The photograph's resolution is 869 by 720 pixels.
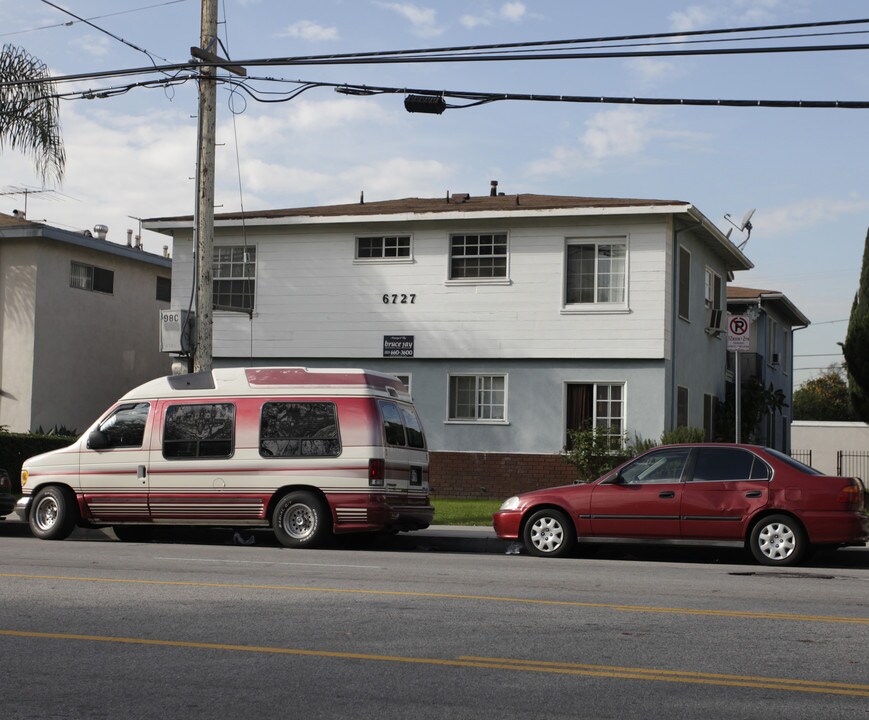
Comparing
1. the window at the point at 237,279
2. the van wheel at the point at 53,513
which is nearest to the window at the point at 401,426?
the van wheel at the point at 53,513

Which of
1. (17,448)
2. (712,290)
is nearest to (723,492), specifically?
(712,290)

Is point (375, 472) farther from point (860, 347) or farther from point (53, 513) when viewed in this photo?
point (860, 347)

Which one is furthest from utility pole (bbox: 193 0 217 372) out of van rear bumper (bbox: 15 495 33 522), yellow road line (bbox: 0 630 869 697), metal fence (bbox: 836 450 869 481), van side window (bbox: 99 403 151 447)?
metal fence (bbox: 836 450 869 481)

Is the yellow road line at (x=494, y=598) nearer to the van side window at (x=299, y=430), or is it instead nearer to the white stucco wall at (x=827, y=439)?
the van side window at (x=299, y=430)

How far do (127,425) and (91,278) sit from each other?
51.0 ft

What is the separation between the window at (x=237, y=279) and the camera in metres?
27.2

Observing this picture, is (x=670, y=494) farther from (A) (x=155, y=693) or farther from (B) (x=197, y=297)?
(A) (x=155, y=693)

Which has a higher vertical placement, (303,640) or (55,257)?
(55,257)

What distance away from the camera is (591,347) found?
24672 millimetres

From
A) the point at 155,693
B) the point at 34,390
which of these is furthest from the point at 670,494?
the point at 34,390

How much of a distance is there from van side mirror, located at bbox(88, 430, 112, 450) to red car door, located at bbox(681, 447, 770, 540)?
304 inches

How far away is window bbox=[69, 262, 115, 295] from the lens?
99.7ft

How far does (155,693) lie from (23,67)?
1749cm

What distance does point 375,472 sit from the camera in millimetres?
15258
